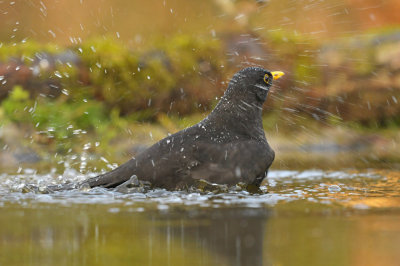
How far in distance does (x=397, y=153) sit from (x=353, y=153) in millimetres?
674

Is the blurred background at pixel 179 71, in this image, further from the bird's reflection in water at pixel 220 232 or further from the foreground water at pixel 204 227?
the bird's reflection in water at pixel 220 232

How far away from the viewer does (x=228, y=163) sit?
525 centimetres

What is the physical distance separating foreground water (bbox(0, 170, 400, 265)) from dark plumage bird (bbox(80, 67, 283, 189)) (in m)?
0.17

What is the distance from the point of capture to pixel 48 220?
389 centimetres

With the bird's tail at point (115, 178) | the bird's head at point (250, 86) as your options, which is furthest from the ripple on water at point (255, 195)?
the bird's head at point (250, 86)

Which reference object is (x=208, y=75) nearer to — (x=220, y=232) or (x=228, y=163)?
(x=228, y=163)

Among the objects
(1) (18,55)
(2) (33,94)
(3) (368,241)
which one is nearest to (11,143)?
(2) (33,94)

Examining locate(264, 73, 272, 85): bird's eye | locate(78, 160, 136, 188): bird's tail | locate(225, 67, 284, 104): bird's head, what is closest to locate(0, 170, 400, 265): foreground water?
locate(78, 160, 136, 188): bird's tail

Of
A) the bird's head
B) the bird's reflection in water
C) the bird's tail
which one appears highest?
the bird's head

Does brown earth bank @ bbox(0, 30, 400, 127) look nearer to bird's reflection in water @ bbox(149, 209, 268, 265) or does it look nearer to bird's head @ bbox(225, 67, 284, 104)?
bird's head @ bbox(225, 67, 284, 104)

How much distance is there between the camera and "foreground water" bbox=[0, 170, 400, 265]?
2.85 metres

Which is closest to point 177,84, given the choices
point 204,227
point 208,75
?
point 208,75

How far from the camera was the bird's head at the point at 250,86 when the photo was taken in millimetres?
5906

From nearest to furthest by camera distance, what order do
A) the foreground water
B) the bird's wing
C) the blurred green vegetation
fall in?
the foreground water → the bird's wing → the blurred green vegetation
